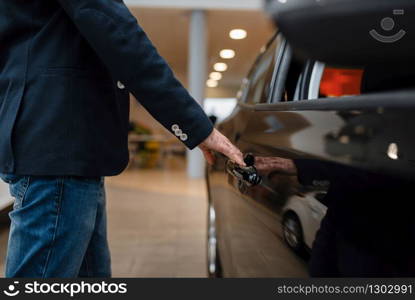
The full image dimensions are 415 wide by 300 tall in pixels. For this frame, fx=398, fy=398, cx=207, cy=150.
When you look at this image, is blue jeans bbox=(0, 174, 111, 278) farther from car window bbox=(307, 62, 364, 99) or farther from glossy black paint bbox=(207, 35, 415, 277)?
car window bbox=(307, 62, 364, 99)

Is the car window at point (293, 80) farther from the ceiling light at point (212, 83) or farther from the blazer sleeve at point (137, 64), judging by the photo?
the ceiling light at point (212, 83)

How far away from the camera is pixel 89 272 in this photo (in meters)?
1.15

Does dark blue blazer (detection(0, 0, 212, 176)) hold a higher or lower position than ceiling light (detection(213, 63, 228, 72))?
lower

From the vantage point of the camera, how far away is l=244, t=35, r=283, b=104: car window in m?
1.27

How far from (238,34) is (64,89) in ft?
22.3

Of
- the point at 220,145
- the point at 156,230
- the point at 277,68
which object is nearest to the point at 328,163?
the point at 220,145

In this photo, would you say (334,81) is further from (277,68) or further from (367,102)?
(367,102)

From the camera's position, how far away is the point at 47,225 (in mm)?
829

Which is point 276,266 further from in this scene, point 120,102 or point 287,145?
point 120,102

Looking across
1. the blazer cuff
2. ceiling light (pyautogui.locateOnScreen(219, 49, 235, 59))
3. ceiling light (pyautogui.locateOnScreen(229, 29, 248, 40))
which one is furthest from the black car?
ceiling light (pyautogui.locateOnScreen(219, 49, 235, 59))

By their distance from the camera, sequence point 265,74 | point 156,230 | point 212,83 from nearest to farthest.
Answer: point 265,74, point 156,230, point 212,83

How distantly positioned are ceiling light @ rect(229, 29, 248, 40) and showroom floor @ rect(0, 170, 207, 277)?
312 cm

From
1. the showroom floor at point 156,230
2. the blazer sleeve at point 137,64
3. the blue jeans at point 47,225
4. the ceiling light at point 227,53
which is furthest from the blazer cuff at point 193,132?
the ceiling light at point 227,53

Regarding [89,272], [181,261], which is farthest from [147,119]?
[89,272]
